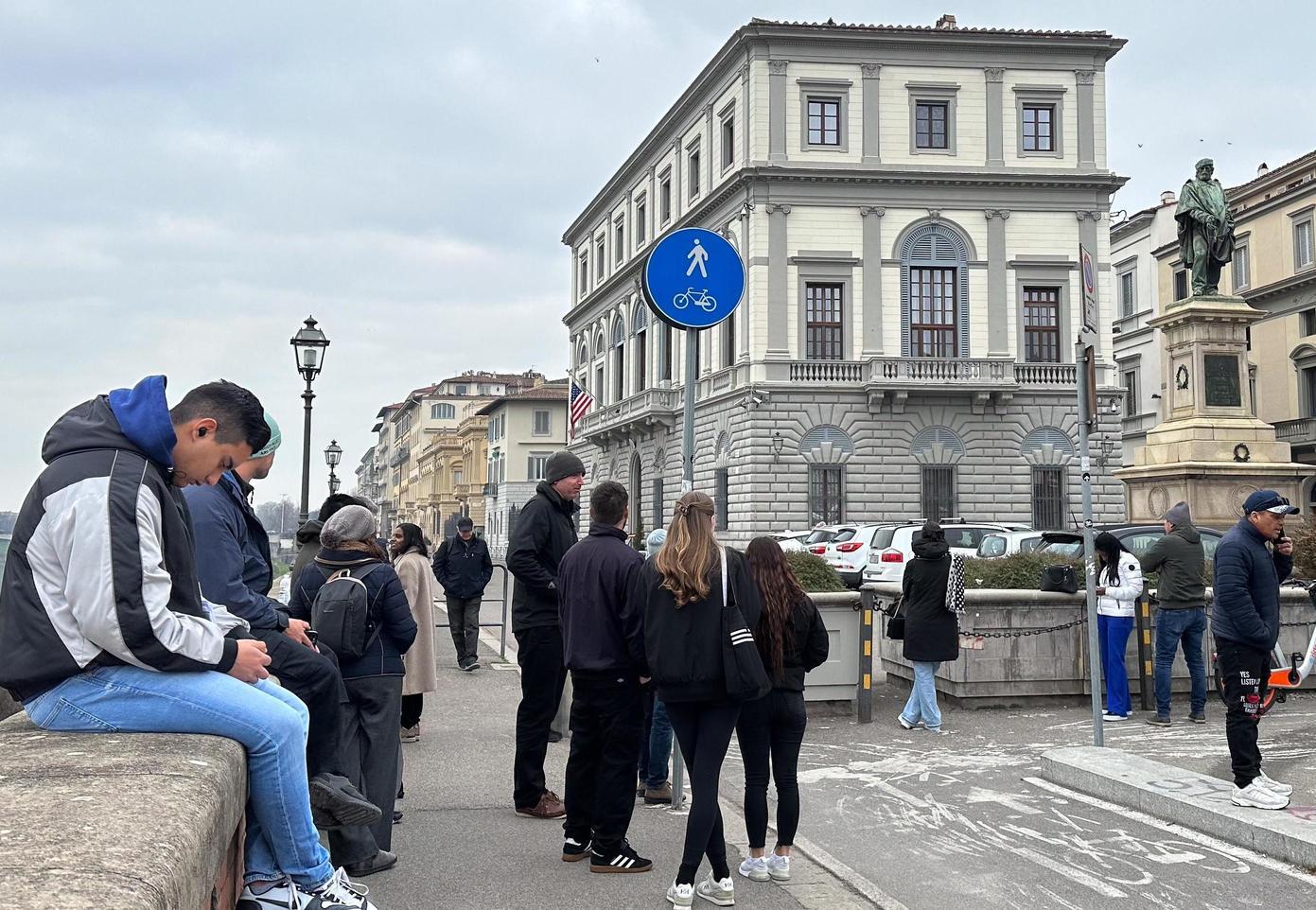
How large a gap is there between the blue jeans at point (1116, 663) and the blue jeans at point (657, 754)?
5.26 meters

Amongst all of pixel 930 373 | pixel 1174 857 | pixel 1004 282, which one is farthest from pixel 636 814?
pixel 1004 282

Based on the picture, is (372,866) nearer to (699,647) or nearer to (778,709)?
(699,647)

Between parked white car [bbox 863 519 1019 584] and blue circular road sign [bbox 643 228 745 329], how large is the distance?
15.1 metres

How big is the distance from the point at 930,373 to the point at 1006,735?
29786 mm

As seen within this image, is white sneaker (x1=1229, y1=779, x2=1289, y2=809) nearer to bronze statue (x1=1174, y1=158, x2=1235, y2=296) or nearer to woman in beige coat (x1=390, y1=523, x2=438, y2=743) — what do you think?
woman in beige coat (x1=390, y1=523, x2=438, y2=743)

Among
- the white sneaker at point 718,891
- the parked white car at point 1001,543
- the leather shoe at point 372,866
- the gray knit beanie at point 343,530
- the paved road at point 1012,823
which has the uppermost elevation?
the gray knit beanie at point 343,530

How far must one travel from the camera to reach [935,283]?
131ft

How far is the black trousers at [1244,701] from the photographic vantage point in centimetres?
702

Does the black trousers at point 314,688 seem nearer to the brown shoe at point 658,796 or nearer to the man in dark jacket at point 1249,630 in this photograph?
the brown shoe at point 658,796

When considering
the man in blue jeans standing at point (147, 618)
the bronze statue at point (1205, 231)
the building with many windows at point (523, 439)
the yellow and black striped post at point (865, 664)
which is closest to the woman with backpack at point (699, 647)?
the man in blue jeans standing at point (147, 618)

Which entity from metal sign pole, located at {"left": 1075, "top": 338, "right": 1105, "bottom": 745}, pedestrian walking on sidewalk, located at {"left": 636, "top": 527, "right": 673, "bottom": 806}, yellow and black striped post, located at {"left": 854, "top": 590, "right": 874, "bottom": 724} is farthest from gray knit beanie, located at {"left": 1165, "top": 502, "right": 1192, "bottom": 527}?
pedestrian walking on sidewalk, located at {"left": 636, "top": 527, "right": 673, "bottom": 806}

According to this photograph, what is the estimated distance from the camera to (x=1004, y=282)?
39781 mm

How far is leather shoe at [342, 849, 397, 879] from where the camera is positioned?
17.7 feet

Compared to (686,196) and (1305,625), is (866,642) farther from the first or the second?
(686,196)
